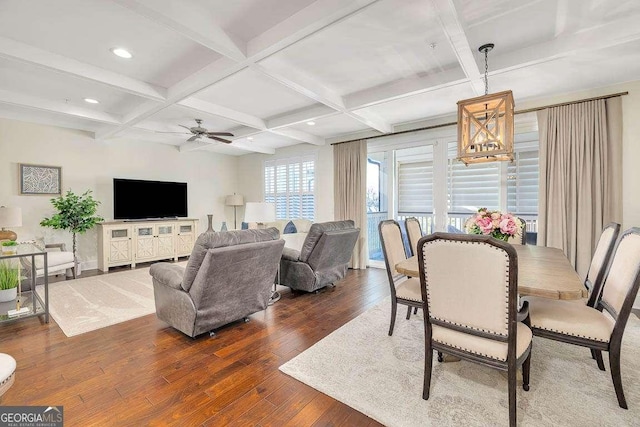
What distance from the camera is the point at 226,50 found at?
242cm

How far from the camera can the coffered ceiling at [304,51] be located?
2.12m

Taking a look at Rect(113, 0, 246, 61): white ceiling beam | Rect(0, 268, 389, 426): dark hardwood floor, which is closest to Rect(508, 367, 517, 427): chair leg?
Rect(0, 268, 389, 426): dark hardwood floor

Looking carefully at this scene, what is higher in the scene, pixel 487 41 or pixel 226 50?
pixel 487 41

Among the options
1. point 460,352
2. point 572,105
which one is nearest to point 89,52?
point 460,352

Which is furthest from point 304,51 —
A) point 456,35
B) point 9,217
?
point 9,217

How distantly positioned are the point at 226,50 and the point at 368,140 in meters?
3.53

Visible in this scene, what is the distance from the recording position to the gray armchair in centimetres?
364

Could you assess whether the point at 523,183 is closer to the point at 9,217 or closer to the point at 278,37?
the point at 278,37

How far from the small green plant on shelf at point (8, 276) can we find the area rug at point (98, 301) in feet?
1.50

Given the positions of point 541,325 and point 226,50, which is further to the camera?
point 226,50

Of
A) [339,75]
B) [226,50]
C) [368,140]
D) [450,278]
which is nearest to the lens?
[450,278]

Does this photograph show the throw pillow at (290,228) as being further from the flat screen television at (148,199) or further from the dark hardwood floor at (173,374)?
the flat screen television at (148,199)

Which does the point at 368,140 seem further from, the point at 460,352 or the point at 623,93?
the point at 460,352

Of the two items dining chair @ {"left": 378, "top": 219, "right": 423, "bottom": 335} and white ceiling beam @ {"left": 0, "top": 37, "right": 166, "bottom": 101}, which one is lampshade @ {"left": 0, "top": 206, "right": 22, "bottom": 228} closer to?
white ceiling beam @ {"left": 0, "top": 37, "right": 166, "bottom": 101}
